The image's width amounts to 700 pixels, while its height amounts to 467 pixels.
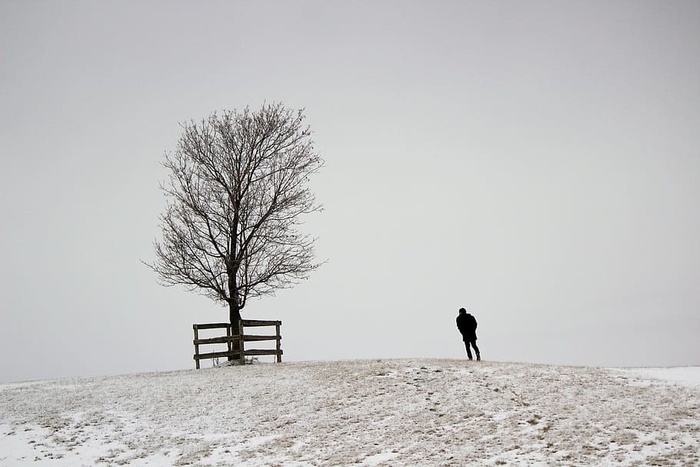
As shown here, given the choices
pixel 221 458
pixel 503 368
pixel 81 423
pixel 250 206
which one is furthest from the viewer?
pixel 250 206

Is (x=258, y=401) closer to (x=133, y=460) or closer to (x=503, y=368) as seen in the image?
(x=133, y=460)

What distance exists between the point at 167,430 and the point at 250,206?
1413cm

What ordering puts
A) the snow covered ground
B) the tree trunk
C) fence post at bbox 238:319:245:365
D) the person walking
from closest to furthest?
1. the snow covered ground
2. the person walking
3. fence post at bbox 238:319:245:365
4. the tree trunk

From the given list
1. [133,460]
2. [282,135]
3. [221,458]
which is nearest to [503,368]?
[221,458]

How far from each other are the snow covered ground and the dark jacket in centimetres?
312

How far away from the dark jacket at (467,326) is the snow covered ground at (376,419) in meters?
3.12

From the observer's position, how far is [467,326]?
25.3 meters

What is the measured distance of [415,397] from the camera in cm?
1784

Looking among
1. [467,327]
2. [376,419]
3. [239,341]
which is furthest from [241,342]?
[376,419]

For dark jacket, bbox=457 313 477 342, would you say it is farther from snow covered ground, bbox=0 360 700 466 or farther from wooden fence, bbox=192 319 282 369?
wooden fence, bbox=192 319 282 369

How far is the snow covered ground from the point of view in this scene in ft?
44.8

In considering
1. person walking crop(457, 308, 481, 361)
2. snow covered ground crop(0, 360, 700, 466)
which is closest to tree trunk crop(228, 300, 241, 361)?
snow covered ground crop(0, 360, 700, 466)

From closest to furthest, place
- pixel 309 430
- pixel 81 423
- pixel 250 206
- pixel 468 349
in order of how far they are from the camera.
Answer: pixel 309 430 → pixel 81 423 → pixel 468 349 → pixel 250 206

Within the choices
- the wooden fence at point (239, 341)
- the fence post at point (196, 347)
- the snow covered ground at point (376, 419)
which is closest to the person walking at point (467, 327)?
the snow covered ground at point (376, 419)
